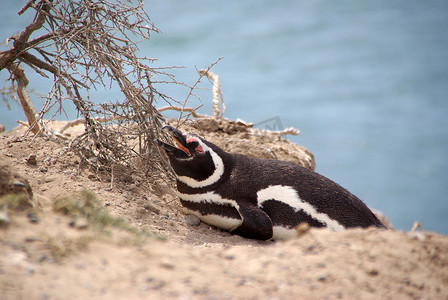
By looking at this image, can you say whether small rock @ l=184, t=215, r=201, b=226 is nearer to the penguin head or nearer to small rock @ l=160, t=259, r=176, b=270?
the penguin head

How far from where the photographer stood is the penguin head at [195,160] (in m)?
Answer: 3.72

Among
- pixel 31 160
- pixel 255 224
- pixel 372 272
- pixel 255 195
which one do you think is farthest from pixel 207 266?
pixel 31 160

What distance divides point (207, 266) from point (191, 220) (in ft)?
5.94

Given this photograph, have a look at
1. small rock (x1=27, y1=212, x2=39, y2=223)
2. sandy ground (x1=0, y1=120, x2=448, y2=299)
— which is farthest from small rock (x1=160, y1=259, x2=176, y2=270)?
small rock (x1=27, y1=212, x2=39, y2=223)

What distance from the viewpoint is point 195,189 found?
3787mm

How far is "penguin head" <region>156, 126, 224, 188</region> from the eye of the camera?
3725mm

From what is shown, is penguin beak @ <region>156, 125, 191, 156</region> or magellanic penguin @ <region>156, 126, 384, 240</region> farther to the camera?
penguin beak @ <region>156, 125, 191, 156</region>

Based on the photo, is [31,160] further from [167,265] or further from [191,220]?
[167,265]

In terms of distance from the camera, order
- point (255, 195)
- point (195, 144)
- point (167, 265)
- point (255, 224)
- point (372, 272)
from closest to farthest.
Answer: point (167, 265), point (372, 272), point (255, 224), point (255, 195), point (195, 144)

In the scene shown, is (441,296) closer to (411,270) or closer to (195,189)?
(411,270)

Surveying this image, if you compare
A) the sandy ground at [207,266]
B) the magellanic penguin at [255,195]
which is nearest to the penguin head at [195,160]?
the magellanic penguin at [255,195]

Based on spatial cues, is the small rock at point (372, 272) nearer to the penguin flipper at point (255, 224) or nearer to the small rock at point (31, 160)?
the penguin flipper at point (255, 224)

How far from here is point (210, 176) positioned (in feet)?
12.3

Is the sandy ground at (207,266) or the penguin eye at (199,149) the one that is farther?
the penguin eye at (199,149)
